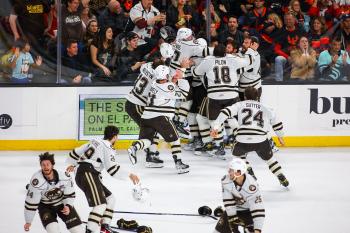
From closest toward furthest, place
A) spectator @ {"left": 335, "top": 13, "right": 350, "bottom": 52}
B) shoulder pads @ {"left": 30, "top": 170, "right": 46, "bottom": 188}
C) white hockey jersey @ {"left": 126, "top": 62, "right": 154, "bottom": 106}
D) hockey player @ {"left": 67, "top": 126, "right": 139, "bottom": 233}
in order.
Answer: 1. shoulder pads @ {"left": 30, "top": 170, "right": 46, "bottom": 188}
2. hockey player @ {"left": 67, "top": 126, "right": 139, "bottom": 233}
3. white hockey jersey @ {"left": 126, "top": 62, "right": 154, "bottom": 106}
4. spectator @ {"left": 335, "top": 13, "right": 350, "bottom": 52}

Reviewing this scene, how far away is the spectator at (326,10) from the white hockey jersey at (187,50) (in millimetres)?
1835

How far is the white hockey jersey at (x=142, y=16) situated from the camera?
13.0 meters

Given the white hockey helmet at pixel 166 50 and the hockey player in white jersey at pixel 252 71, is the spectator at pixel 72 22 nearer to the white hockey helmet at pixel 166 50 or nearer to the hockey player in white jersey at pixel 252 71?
the white hockey helmet at pixel 166 50

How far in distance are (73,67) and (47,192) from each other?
4.68m

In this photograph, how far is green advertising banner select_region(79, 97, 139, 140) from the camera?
12820 mm

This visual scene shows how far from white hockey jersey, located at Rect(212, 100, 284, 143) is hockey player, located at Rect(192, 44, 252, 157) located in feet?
5.68

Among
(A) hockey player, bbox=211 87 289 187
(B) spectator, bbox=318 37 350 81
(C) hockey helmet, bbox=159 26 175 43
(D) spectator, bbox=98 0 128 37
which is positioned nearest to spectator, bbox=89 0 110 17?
(D) spectator, bbox=98 0 128 37

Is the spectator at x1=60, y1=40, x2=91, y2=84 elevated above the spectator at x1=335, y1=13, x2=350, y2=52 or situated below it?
below

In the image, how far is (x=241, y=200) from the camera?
824 centimetres

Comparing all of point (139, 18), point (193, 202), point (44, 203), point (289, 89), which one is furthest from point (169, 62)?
point (44, 203)

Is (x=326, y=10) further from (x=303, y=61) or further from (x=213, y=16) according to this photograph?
(x=213, y=16)

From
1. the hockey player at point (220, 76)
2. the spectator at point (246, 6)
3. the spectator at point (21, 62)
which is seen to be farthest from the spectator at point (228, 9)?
the spectator at point (21, 62)

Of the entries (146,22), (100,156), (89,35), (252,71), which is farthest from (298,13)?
(100,156)

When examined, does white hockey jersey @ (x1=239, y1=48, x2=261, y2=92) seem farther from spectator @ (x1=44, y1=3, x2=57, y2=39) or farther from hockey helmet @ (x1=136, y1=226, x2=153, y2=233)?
hockey helmet @ (x1=136, y1=226, x2=153, y2=233)
